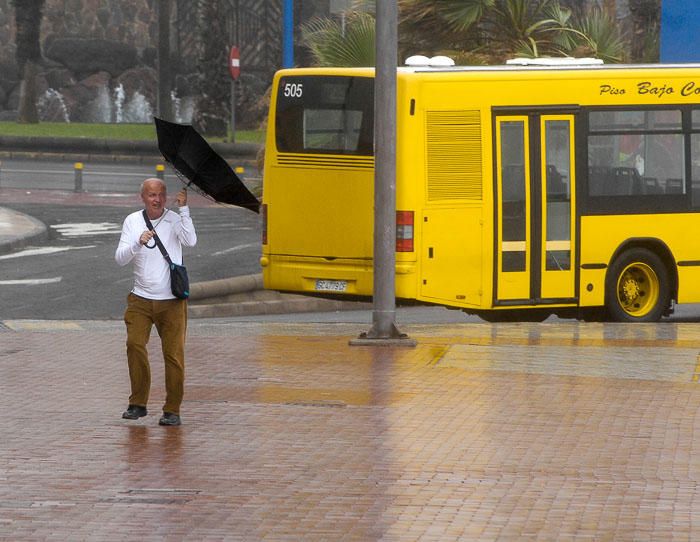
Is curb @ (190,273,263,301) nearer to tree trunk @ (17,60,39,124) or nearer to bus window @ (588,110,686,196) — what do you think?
bus window @ (588,110,686,196)

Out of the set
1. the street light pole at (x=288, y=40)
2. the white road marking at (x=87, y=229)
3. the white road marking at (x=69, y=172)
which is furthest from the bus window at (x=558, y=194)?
the white road marking at (x=69, y=172)

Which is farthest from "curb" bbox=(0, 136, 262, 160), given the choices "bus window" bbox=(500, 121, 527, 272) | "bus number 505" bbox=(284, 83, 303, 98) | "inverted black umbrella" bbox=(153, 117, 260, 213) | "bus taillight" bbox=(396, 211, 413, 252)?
"inverted black umbrella" bbox=(153, 117, 260, 213)

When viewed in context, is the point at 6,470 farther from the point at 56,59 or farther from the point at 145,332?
the point at 56,59

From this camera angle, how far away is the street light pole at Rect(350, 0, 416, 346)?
15.7 meters

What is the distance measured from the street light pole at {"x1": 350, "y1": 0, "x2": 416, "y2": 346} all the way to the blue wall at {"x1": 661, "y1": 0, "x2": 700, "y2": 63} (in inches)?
444

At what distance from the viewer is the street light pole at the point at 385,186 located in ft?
51.6

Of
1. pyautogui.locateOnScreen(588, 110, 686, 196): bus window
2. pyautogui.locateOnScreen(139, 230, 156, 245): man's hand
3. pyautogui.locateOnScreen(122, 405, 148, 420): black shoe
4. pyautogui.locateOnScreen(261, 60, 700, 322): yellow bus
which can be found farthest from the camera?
pyautogui.locateOnScreen(588, 110, 686, 196): bus window

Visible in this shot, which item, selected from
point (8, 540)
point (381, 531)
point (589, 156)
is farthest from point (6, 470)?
point (589, 156)

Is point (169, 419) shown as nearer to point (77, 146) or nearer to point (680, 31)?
point (680, 31)

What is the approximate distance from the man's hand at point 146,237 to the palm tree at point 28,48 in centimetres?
3656

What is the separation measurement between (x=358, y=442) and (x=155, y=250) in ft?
6.24

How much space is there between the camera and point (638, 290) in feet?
61.8

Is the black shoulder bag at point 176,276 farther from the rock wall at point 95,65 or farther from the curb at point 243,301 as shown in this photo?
the rock wall at point 95,65

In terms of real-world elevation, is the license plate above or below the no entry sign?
below
